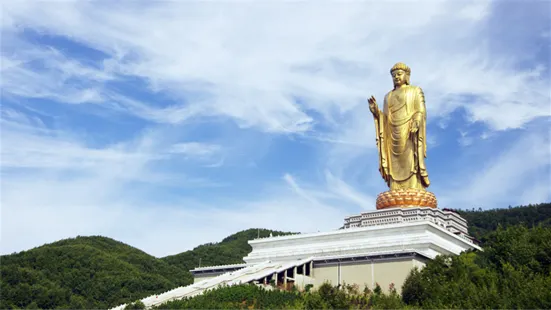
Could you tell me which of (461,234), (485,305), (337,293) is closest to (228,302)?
(337,293)

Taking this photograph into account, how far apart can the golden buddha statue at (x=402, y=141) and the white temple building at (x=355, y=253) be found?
1.59 meters

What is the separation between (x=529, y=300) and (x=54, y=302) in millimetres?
23979

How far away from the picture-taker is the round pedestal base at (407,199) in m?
32.0

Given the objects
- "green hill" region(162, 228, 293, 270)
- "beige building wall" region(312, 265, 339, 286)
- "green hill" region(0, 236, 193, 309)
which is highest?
"green hill" region(162, 228, 293, 270)

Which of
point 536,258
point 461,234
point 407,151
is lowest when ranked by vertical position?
point 536,258

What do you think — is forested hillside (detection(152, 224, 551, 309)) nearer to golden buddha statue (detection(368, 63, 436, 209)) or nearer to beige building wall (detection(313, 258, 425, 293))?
beige building wall (detection(313, 258, 425, 293))

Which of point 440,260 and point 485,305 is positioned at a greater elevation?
point 440,260

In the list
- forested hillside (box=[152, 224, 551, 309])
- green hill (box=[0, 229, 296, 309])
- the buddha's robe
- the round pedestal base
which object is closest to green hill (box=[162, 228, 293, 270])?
green hill (box=[0, 229, 296, 309])

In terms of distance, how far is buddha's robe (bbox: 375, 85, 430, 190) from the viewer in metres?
33.1

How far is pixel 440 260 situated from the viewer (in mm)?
23812

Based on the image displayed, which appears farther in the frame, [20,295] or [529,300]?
[20,295]

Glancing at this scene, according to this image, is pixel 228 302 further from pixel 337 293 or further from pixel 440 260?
pixel 440 260

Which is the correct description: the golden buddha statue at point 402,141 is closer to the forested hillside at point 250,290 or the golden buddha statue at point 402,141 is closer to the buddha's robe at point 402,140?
the buddha's robe at point 402,140

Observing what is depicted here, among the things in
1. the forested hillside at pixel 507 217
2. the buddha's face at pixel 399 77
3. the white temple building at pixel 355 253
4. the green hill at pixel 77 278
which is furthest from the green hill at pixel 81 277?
the forested hillside at pixel 507 217
